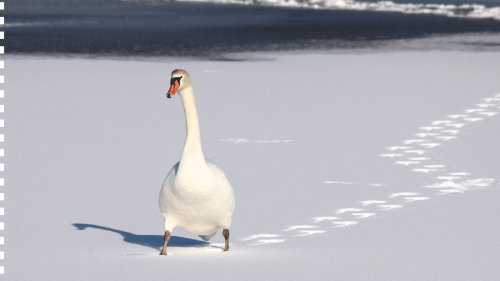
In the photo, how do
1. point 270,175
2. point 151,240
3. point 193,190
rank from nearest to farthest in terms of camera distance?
point 193,190, point 151,240, point 270,175

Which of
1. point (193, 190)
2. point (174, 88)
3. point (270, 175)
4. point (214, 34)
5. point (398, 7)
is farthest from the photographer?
point (398, 7)

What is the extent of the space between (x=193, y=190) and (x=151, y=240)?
3.41ft

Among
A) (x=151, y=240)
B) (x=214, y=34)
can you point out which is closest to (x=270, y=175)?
(x=151, y=240)

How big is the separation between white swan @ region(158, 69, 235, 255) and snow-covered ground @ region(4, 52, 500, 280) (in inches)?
9.0

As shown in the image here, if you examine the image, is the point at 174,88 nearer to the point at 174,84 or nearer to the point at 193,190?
the point at 174,84

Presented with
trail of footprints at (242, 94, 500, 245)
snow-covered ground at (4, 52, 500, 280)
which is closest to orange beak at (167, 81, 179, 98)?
snow-covered ground at (4, 52, 500, 280)

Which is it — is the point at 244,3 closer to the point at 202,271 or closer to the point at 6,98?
the point at 6,98

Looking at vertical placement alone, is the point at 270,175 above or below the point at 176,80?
below

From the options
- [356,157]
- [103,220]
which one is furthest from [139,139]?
[103,220]

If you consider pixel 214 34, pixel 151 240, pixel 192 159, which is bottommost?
pixel 151 240

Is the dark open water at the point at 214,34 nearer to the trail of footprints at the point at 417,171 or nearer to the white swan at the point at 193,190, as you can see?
the trail of footprints at the point at 417,171

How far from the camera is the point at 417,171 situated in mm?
8211

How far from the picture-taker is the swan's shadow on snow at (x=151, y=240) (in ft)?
18.9

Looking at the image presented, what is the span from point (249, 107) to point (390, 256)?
709 centimetres
